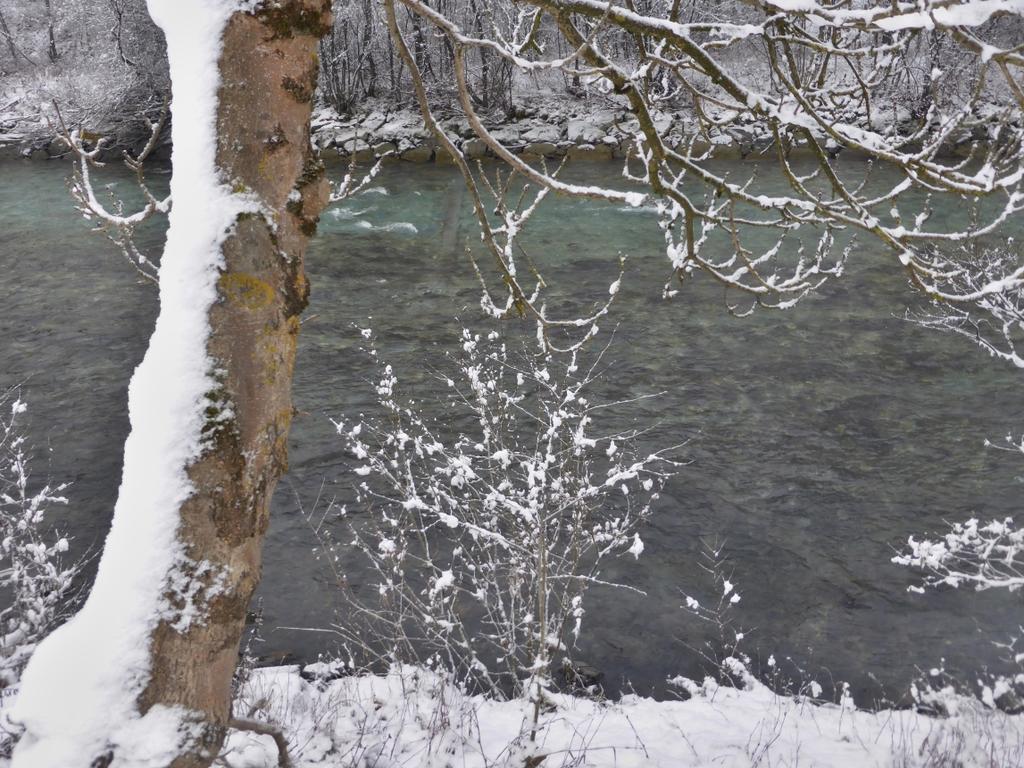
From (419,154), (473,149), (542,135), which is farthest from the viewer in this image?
(542,135)

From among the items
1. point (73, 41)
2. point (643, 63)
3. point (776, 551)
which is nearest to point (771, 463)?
point (776, 551)

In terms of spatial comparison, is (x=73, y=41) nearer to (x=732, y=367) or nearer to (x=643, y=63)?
(x=732, y=367)

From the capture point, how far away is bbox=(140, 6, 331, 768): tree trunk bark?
162cm

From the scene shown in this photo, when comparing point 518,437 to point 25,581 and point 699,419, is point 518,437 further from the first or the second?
point 25,581

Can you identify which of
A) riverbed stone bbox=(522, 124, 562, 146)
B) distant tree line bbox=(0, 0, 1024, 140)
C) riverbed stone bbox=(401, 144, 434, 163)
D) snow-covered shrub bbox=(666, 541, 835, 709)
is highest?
distant tree line bbox=(0, 0, 1024, 140)

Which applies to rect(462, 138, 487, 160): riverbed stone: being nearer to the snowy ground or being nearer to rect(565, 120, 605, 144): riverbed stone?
rect(565, 120, 605, 144): riverbed stone

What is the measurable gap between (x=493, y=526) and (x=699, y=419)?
12.0 feet

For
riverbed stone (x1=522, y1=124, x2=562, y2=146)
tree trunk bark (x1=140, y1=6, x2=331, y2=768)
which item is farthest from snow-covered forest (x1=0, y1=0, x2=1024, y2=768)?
riverbed stone (x1=522, y1=124, x2=562, y2=146)

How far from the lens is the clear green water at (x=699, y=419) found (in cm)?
655

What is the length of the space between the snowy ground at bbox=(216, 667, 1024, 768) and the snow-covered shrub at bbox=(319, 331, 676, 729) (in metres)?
0.29

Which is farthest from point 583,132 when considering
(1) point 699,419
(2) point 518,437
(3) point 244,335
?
(3) point 244,335

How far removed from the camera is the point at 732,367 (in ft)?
34.1

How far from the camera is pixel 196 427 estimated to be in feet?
5.35

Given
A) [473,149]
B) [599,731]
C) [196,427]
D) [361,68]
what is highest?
[361,68]
